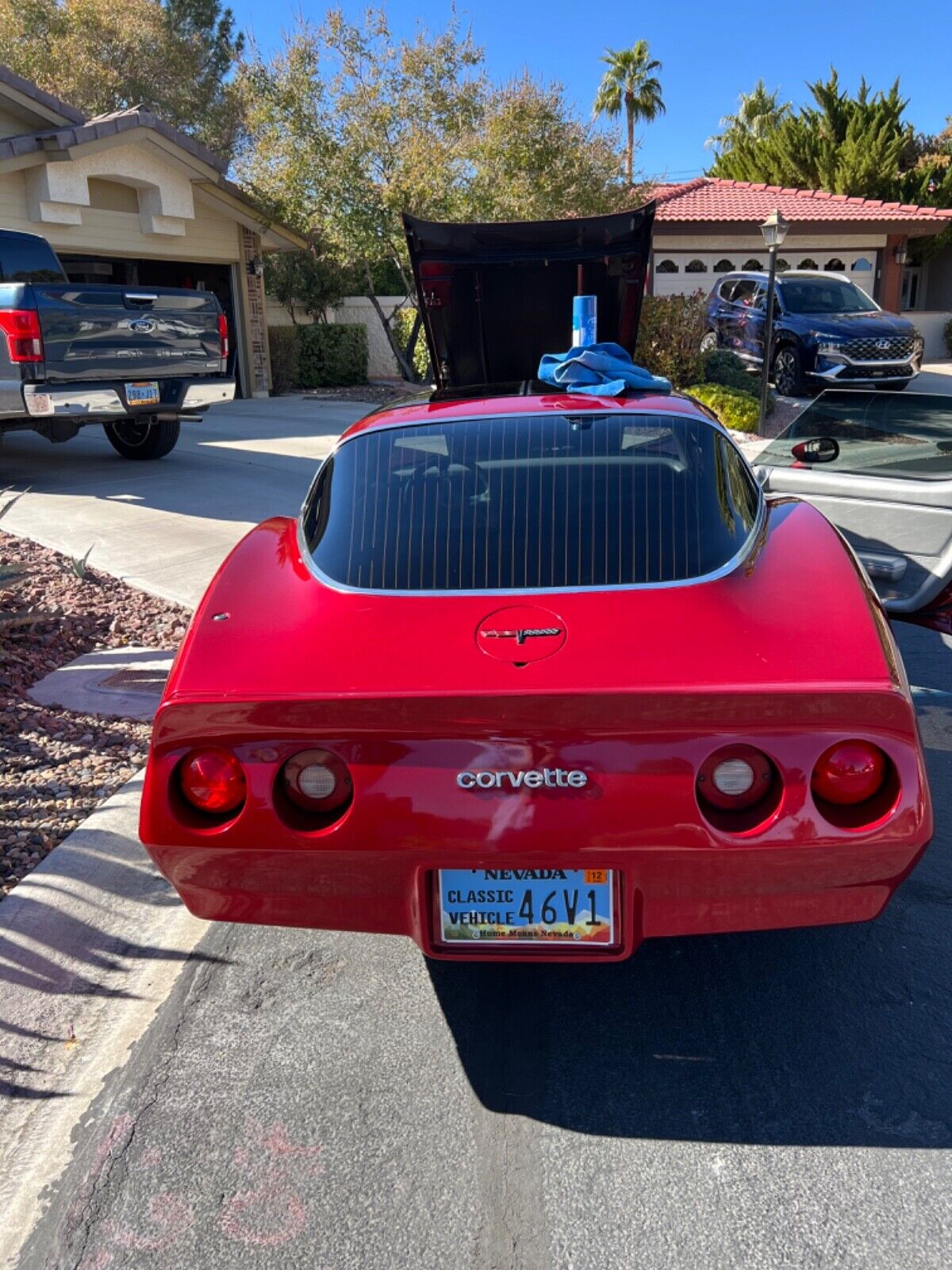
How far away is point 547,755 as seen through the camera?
2.33 metres

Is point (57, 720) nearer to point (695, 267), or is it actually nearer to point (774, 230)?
point (774, 230)

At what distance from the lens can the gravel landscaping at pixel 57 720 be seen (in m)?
3.88

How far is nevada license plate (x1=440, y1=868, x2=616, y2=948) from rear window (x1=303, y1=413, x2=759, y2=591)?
81cm

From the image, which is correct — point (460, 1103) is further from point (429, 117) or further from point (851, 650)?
point (429, 117)

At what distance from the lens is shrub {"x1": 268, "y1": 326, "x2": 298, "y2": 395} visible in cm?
1975

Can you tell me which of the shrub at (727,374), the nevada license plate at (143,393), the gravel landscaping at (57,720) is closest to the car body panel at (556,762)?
the gravel landscaping at (57,720)

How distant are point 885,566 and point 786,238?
2189 cm

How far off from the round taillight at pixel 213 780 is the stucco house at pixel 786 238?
912 inches

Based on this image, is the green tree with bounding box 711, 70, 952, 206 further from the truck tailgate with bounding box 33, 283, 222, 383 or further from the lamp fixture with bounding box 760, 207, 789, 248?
the truck tailgate with bounding box 33, 283, 222, 383

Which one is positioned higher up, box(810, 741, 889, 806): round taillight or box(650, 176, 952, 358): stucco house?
box(650, 176, 952, 358): stucco house

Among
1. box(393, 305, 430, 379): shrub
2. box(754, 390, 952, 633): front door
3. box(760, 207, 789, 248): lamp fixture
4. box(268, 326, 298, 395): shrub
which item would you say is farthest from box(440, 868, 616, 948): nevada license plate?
Result: box(393, 305, 430, 379): shrub

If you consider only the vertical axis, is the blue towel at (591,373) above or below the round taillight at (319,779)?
above

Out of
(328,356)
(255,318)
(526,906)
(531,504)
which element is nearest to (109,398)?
(531,504)

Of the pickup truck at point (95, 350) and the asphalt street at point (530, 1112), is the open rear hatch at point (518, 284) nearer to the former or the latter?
the pickup truck at point (95, 350)
